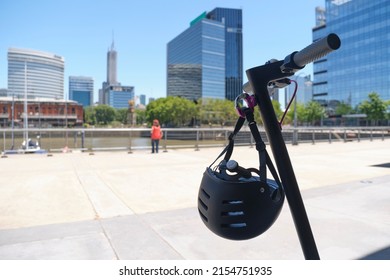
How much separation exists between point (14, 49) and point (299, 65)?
348ft

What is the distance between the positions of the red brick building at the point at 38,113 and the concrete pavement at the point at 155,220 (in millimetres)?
97900

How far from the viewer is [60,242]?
11.3ft

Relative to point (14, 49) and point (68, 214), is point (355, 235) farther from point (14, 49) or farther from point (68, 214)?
point (14, 49)

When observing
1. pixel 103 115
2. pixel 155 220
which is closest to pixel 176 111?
pixel 103 115

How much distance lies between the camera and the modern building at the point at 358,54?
74.4 metres

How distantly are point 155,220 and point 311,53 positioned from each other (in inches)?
139

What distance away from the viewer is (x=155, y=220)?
4.31 meters

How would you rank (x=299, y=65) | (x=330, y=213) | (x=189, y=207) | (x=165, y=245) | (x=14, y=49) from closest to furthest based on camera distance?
(x=299, y=65), (x=165, y=245), (x=330, y=213), (x=189, y=207), (x=14, y=49)

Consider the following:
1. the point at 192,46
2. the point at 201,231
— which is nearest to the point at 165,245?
the point at 201,231

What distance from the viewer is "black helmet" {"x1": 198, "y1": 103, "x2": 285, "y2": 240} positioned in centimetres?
138

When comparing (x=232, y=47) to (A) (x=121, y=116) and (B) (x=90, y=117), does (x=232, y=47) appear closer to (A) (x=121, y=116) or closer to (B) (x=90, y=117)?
(A) (x=121, y=116)

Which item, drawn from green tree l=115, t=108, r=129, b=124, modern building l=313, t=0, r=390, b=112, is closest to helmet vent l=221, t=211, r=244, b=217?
modern building l=313, t=0, r=390, b=112

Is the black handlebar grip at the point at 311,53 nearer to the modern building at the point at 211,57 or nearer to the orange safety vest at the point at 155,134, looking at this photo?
the orange safety vest at the point at 155,134

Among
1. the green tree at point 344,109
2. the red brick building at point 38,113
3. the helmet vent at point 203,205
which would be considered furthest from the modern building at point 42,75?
the helmet vent at point 203,205
